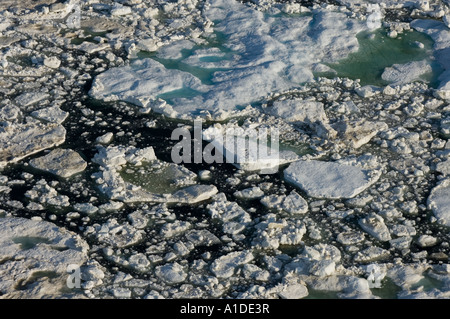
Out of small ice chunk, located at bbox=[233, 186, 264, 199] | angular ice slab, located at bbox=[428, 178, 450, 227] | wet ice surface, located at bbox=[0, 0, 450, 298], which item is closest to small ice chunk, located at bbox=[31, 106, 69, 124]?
wet ice surface, located at bbox=[0, 0, 450, 298]

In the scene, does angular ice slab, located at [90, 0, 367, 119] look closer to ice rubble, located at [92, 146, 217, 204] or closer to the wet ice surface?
the wet ice surface

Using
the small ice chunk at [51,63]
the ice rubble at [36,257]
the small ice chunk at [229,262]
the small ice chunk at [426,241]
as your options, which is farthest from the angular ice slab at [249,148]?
the small ice chunk at [51,63]

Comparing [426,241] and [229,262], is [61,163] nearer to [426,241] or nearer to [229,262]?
[229,262]

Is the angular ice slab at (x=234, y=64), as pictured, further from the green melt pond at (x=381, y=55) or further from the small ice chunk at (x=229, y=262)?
the small ice chunk at (x=229, y=262)

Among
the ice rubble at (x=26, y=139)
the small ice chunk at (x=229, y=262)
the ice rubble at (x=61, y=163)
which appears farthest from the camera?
the ice rubble at (x=26, y=139)
